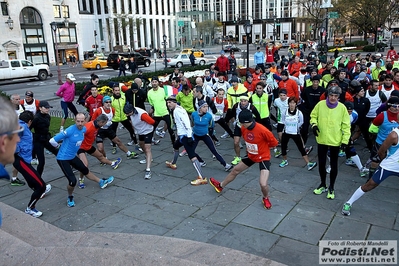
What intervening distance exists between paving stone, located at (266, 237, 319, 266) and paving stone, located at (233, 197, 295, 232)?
457 mm

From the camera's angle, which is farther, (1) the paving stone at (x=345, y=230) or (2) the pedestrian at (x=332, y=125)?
(2) the pedestrian at (x=332, y=125)

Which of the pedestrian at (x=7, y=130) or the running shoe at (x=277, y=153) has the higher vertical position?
the pedestrian at (x=7, y=130)

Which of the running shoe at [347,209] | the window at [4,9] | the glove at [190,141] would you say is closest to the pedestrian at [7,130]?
the running shoe at [347,209]

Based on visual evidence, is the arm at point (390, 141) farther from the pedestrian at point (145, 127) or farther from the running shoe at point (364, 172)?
the pedestrian at point (145, 127)

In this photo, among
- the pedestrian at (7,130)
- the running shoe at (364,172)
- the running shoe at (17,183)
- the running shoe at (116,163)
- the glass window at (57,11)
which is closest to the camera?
the pedestrian at (7,130)

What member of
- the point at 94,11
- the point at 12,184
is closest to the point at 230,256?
the point at 12,184

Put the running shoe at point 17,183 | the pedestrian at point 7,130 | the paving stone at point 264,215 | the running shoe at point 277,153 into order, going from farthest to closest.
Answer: the running shoe at point 277,153 < the running shoe at point 17,183 < the paving stone at point 264,215 < the pedestrian at point 7,130

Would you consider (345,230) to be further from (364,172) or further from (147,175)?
(147,175)

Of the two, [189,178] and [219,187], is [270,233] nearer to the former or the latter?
[219,187]

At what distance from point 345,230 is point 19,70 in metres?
28.9

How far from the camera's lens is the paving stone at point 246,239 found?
496 cm

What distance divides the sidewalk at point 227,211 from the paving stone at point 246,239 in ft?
0.05

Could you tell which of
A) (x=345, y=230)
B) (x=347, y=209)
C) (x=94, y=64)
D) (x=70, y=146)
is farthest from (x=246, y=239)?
(x=94, y=64)

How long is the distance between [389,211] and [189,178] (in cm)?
381
